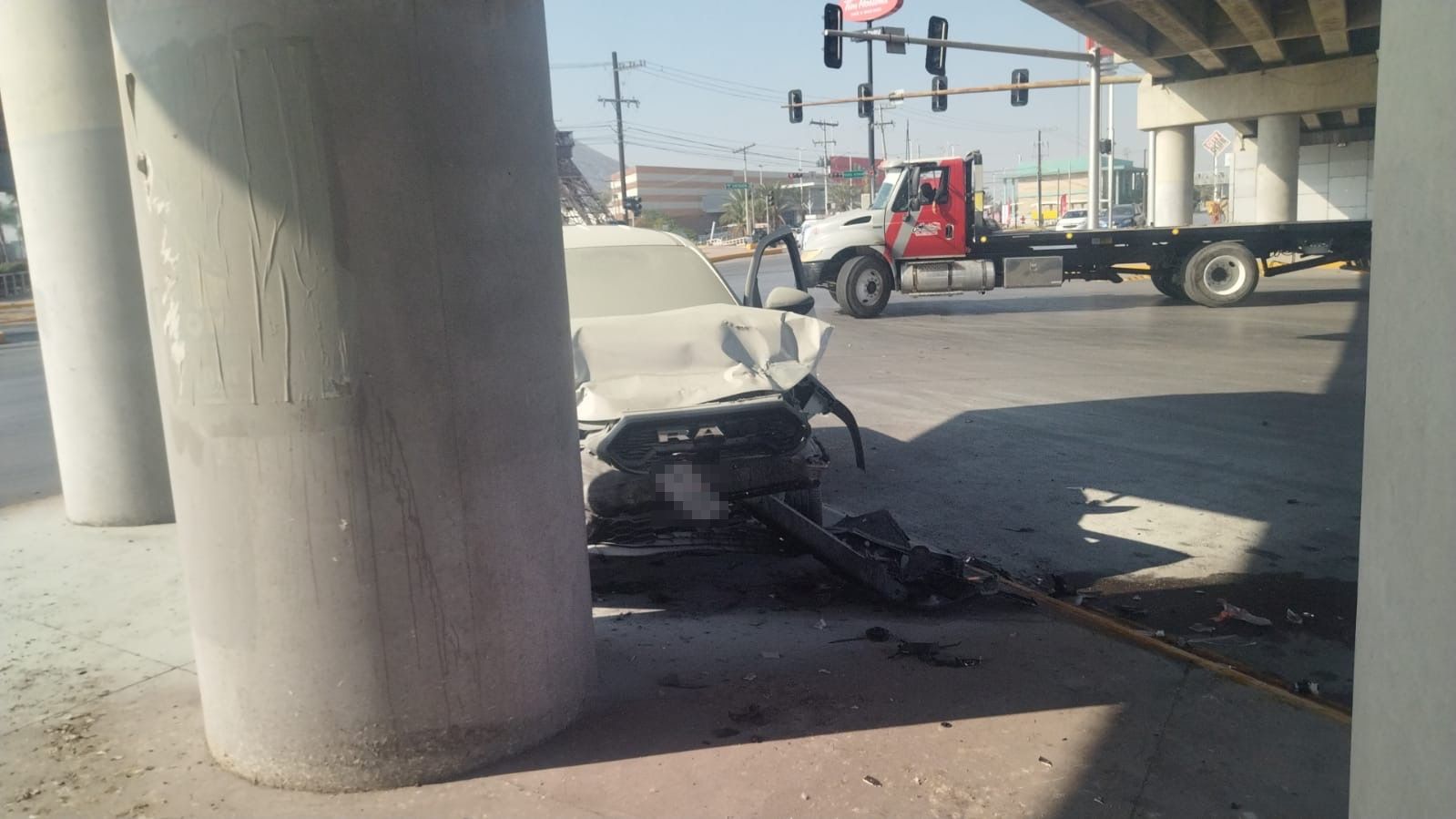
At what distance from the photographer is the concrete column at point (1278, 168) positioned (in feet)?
91.6

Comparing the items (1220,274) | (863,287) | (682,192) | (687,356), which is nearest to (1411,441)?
(687,356)

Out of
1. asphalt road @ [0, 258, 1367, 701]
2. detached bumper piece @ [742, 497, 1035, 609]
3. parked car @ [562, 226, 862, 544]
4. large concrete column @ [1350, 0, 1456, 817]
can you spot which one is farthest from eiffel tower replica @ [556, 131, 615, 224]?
large concrete column @ [1350, 0, 1456, 817]

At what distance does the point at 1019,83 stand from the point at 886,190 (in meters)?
10.1

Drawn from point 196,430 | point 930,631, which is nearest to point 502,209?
point 196,430

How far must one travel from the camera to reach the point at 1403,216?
1.83 metres

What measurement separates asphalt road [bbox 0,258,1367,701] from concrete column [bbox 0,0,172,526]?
1.59 metres

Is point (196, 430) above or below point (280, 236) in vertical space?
below

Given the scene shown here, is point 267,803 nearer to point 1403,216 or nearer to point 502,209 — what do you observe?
point 502,209

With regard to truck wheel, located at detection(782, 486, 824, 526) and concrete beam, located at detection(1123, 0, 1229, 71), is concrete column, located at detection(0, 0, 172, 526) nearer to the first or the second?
truck wheel, located at detection(782, 486, 824, 526)

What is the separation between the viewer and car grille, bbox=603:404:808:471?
200 inches

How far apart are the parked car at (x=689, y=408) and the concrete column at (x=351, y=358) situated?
3.81 ft

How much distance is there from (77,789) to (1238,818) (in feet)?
11.2

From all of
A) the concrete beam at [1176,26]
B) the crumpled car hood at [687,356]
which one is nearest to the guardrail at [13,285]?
the concrete beam at [1176,26]

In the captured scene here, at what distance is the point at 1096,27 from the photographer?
1914cm
